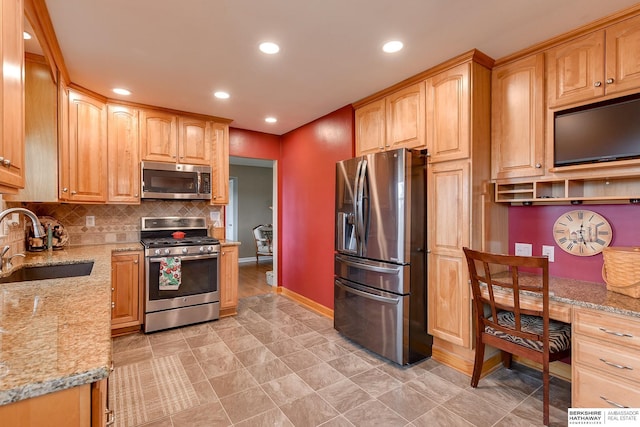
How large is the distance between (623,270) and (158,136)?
4.26 metres

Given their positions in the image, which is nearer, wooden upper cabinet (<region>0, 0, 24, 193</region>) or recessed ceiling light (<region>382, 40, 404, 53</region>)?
wooden upper cabinet (<region>0, 0, 24, 193</region>)

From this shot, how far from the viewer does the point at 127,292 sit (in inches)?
126

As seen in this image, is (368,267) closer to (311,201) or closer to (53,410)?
(311,201)

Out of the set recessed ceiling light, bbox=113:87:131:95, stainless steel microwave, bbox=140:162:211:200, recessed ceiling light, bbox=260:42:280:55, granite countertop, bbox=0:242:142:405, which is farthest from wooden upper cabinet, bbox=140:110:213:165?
granite countertop, bbox=0:242:142:405

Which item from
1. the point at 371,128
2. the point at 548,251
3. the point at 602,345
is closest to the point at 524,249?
the point at 548,251

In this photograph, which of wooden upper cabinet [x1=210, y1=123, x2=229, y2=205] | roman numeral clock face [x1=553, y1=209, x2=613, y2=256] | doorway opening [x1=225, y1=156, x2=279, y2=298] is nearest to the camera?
roman numeral clock face [x1=553, y1=209, x2=613, y2=256]

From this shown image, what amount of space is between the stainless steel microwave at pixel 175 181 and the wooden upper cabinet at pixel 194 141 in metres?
0.11

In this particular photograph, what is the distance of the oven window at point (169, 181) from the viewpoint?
3.51m

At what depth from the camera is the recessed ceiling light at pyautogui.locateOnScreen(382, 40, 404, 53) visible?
2.22 metres

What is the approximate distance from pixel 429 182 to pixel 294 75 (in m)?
1.50

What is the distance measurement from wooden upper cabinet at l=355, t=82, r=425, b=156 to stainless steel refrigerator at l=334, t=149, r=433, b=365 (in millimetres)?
317

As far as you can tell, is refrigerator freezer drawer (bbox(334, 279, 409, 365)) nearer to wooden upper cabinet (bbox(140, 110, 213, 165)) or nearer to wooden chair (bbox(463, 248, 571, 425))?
wooden chair (bbox(463, 248, 571, 425))

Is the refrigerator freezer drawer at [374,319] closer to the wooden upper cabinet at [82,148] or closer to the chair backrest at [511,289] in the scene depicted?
the chair backrest at [511,289]

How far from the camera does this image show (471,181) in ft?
7.80
